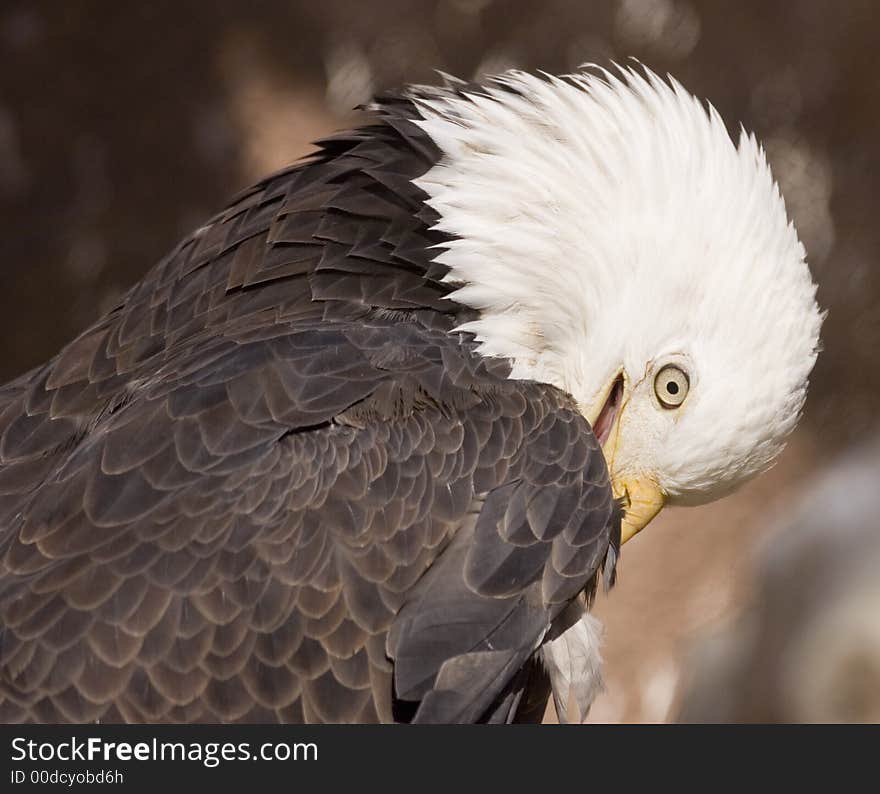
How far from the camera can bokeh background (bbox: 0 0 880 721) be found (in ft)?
15.4

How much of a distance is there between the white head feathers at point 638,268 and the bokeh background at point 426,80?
1.90m

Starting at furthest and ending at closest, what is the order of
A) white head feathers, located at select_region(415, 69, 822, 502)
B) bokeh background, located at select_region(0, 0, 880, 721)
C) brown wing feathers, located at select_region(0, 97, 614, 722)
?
bokeh background, located at select_region(0, 0, 880, 721) < white head feathers, located at select_region(415, 69, 822, 502) < brown wing feathers, located at select_region(0, 97, 614, 722)

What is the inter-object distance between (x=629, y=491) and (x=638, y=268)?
0.45 metres

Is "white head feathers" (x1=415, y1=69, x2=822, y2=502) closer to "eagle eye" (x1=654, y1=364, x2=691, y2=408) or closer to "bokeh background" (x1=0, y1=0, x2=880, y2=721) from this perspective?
"eagle eye" (x1=654, y1=364, x2=691, y2=408)

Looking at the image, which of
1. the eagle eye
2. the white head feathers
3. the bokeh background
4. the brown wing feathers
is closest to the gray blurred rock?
the bokeh background

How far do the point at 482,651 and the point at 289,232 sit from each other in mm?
966

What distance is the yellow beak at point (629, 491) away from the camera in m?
2.84

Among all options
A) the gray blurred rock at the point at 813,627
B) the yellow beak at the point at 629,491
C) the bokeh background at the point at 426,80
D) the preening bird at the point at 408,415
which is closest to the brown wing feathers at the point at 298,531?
the preening bird at the point at 408,415

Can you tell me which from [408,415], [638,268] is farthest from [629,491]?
[408,415]

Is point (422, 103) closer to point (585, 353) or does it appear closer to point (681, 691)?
point (585, 353)

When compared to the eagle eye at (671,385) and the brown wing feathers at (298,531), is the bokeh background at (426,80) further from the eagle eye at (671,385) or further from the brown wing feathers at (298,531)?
the brown wing feathers at (298,531)

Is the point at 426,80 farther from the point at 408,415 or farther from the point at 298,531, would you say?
the point at 298,531

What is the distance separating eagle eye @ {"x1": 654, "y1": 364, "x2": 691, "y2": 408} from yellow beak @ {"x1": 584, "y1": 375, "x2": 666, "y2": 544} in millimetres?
75

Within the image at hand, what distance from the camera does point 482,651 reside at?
244cm
